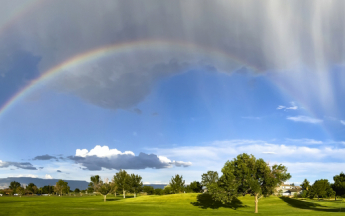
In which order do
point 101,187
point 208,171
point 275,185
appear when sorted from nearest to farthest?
point 275,185 < point 101,187 < point 208,171

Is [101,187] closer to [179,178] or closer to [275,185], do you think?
[179,178]

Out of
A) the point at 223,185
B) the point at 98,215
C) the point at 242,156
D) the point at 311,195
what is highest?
the point at 242,156

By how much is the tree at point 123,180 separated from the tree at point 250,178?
9564cm

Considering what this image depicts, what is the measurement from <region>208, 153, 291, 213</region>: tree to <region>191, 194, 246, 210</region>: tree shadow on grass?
23619 millimetres

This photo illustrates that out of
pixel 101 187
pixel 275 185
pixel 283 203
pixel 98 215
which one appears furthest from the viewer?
pixel 101 187

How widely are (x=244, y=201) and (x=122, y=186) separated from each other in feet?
248

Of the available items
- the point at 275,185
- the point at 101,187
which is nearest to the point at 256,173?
the point at 275,185

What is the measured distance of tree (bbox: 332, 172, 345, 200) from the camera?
315 feet

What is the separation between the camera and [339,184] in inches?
3804

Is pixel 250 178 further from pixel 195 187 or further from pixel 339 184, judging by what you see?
pixel 195 187

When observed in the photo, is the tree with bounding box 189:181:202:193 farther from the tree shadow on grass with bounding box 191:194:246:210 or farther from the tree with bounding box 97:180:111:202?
the tree with bounding box 97:180:111:202

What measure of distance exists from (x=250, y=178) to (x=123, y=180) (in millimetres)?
105829

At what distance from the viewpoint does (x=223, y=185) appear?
58.1 metres

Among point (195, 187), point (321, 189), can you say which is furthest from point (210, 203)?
point (321, 189)
